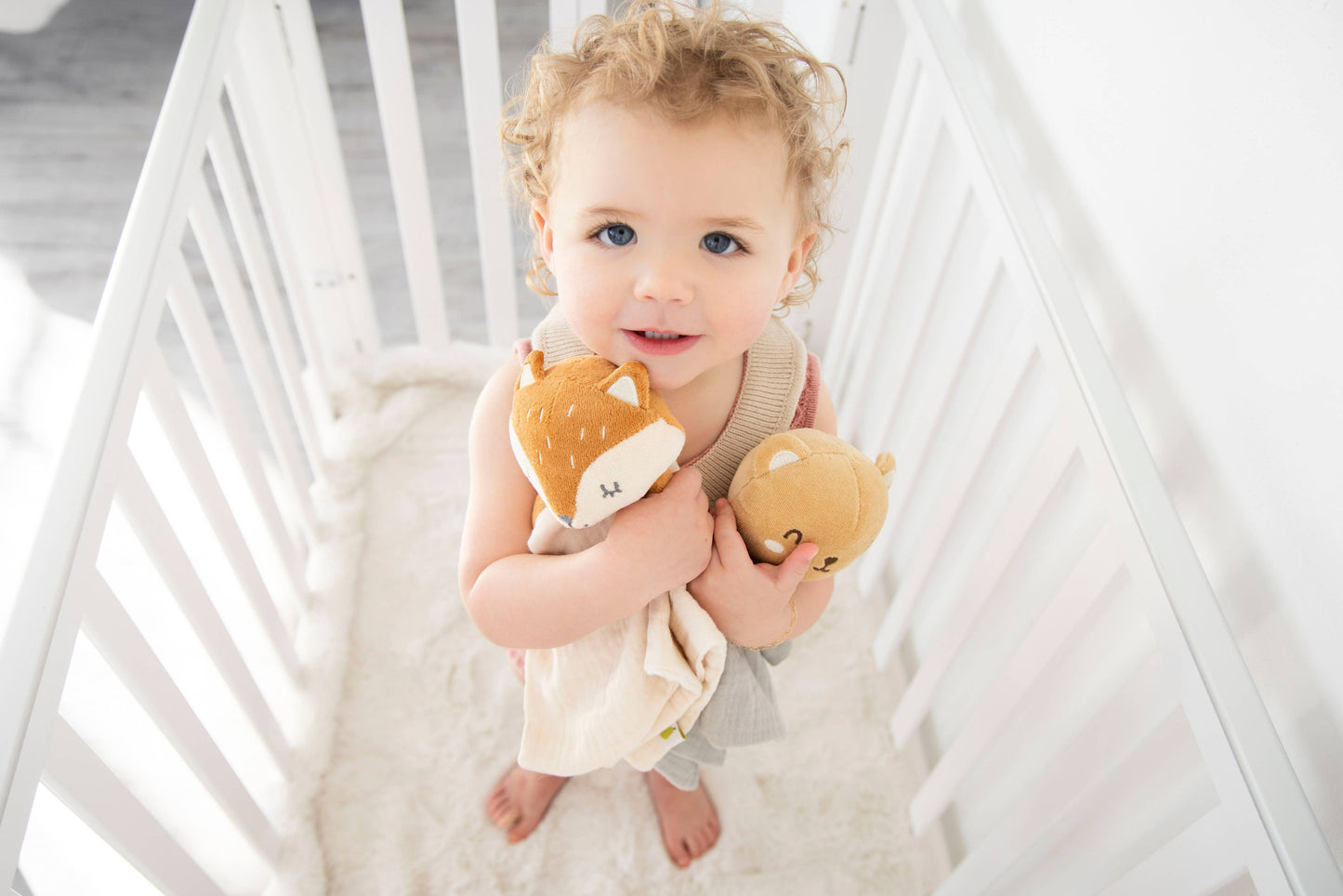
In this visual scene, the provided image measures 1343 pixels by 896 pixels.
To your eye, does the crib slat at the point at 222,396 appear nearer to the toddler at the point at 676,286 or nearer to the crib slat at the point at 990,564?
the toddler at the point at 676,286

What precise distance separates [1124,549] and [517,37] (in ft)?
7.42

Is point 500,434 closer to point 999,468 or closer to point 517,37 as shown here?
point 999,468

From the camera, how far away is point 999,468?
957mm

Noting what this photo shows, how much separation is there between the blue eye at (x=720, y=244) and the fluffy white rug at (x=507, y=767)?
743mm

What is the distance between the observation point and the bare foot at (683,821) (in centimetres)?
107

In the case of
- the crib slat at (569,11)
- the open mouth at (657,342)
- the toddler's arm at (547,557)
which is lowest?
the toddler's arm at (547,557)

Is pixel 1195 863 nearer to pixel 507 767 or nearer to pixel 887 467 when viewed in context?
pixel 887 467

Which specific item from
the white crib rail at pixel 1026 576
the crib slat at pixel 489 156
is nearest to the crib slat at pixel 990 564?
the white crib rail at pixel 1026 576

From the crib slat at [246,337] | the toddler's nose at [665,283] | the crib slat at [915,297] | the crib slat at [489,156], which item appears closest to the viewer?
the toddler's nose at [665,283]

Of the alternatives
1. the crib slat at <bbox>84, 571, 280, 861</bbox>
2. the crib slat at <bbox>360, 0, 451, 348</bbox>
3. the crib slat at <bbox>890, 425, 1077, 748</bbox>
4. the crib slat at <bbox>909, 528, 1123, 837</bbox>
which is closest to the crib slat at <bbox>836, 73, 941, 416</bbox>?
the crib slat at <bbox>890, 425, 1077, 748</bbox>

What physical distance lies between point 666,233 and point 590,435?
143 millimetres

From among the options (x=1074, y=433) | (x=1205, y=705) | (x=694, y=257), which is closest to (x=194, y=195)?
(x=694, y=257)

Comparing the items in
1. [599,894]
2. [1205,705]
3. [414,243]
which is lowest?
[599,894]

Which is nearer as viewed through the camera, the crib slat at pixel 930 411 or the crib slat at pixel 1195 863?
the crib slat at pixel 1195 863
